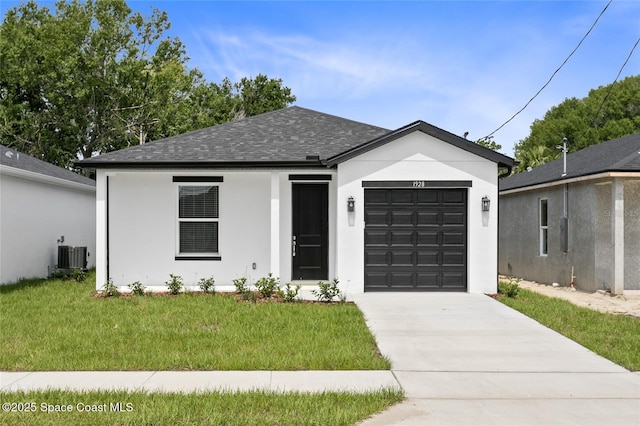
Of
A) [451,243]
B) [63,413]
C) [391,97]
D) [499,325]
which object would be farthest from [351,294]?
[391,97]

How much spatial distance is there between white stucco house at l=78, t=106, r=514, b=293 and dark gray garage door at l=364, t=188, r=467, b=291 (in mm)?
23

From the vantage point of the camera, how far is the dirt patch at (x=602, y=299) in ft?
36.0

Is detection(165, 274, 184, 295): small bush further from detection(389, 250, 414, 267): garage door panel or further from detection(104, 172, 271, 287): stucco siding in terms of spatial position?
detection(389, 250, 414, 267): garage door panel

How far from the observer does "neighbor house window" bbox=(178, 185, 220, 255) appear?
13203 mm

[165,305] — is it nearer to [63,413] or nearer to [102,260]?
[102,260]

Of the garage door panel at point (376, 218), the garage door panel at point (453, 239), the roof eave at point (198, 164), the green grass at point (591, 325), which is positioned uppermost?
the roof eave at point (198, 164)

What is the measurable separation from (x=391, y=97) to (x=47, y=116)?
2024 centimetres

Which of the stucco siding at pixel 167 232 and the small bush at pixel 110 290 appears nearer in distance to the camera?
the small bush at pixel 110 290

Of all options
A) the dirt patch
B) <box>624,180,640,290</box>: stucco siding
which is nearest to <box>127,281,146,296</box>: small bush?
the dirt patch

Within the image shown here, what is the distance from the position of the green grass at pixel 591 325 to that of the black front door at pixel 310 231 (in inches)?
168

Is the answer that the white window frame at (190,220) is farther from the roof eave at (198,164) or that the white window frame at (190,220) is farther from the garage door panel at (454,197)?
the garage door panel at (454,197)

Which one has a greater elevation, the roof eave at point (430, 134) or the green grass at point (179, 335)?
the roof eave at point (430, 134)

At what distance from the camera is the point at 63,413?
16.6 feet

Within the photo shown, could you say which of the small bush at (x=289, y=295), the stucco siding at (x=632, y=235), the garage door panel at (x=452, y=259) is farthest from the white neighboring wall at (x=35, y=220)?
the stucco siding at (x=632, y=235)
